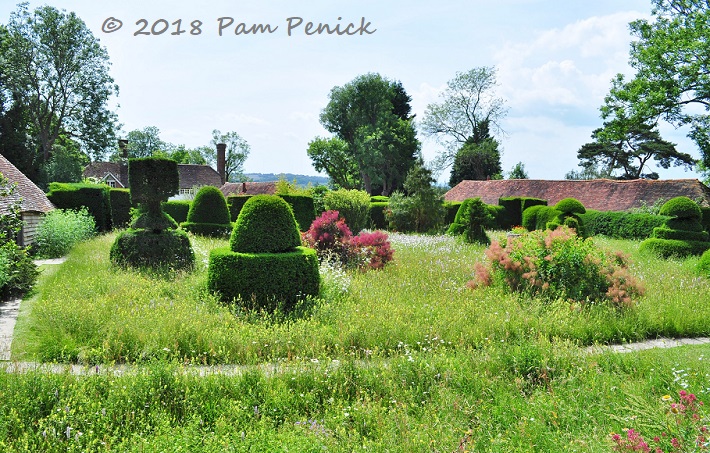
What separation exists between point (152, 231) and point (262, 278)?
16.9ft

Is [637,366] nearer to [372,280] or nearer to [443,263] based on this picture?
[372,280]

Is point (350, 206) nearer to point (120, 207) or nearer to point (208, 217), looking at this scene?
point (208, 217)

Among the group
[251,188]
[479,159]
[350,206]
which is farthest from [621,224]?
[251,188]

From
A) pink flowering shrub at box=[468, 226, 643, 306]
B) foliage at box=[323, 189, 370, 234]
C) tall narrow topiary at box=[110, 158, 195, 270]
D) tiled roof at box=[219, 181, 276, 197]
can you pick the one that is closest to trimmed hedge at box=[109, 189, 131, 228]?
foliage at box=[323, 189, 370, 234]

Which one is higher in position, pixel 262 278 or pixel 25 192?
pixel 25 192

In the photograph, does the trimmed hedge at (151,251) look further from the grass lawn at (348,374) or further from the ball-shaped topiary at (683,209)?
the ball-shaped topiary at (683,209)

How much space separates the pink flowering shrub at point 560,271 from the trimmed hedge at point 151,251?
21.6ft

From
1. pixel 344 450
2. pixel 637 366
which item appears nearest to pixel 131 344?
pixel 344 450

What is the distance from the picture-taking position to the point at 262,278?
7895 mm

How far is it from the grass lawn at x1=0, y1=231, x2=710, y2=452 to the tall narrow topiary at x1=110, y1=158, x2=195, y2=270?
2.45 m

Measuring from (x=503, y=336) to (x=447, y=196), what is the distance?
105 ft

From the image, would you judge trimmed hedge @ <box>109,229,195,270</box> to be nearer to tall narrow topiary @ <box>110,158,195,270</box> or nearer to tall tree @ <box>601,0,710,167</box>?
tall narrow topiary @ <box>110,158,195,270</box>

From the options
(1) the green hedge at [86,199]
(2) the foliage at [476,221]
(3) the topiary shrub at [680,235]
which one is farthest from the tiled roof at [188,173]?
(3) the topiary shrub at [680,235]

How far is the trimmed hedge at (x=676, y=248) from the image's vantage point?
14.6 meters
